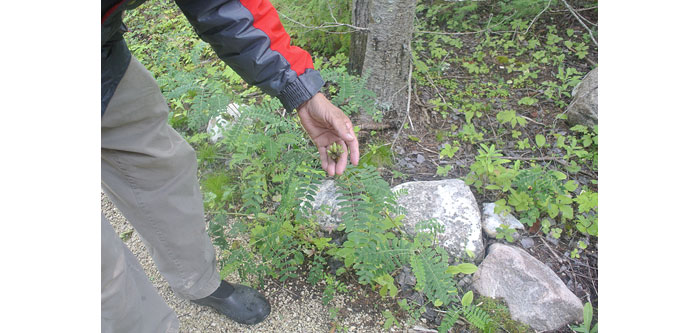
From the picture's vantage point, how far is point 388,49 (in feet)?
10.4

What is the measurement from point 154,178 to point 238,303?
0.90 metres

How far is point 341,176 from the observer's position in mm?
1894

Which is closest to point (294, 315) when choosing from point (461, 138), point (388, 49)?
point (461, 138)

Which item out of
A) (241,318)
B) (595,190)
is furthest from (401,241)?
(595,190)

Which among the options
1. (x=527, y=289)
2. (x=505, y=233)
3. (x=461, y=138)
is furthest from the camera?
(x=461, y=138)

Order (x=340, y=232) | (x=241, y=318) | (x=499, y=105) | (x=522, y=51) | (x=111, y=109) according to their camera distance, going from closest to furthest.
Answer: (x=111, y=109) < (x=241, y=318) < (x=340, y=232) < (x=499, y=105) < (x=522, y=51)

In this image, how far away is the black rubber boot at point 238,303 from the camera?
223 cm

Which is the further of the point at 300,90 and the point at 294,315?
the point at 294,315

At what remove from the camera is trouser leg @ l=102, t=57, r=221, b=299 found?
63.8 inches

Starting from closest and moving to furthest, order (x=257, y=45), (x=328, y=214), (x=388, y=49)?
(x=257, y=45) < (x=328, y=214) < (x=388, y=49)

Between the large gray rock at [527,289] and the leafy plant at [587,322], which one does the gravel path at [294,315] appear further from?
the leafy plant at [587,322]

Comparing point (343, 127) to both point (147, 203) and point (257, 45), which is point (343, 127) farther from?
point (147, 203)

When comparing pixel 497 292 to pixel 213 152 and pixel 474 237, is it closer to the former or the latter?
pixel 474 237

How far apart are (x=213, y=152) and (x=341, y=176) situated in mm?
1775
